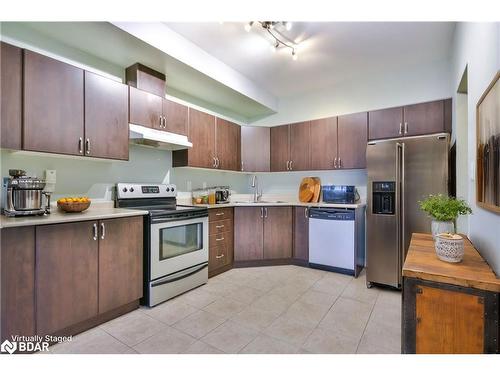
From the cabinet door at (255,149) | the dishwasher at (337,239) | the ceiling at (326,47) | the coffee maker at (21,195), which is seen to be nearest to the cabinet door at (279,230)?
the dishwasher at (337,239)

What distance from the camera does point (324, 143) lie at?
3.51 m

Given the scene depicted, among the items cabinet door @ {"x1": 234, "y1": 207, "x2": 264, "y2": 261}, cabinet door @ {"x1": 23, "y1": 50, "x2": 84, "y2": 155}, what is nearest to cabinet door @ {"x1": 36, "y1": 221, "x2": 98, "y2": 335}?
cabinet door @ {"x1": 23, "y1": 50, "x2": 84, "y2": 155}

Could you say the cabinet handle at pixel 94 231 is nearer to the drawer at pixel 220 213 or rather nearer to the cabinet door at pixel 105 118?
the cabinet door at pixel 105 118

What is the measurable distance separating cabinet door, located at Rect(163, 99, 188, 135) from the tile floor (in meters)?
1.86

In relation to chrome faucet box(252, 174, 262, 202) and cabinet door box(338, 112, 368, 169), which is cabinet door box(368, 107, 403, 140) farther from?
chrome faucet box(252, 174, 262, 202)

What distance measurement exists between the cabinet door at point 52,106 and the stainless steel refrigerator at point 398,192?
3.00 metres

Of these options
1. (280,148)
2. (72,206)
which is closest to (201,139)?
(280,148)

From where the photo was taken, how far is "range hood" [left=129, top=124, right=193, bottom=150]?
2.42 m

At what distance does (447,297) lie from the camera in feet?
3.27

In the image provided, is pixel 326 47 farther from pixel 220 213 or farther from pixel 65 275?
pixel 65 275

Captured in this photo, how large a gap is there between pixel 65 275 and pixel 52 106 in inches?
51.3
